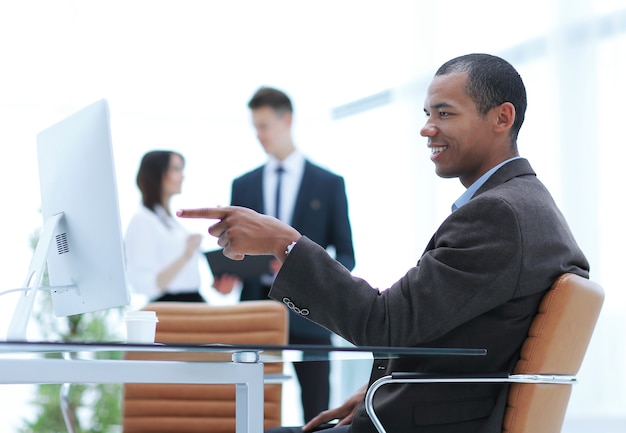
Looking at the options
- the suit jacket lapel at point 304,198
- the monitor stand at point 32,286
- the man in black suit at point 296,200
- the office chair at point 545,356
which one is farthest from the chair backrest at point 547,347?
the suit jacket lapel at point 304,198

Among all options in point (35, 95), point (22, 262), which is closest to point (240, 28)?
point (35, 95)

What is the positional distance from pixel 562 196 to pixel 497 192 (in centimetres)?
295

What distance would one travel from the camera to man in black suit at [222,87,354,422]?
3.66 m

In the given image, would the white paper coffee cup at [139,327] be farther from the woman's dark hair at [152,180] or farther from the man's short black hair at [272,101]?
the woman's dark hair at [152,180]

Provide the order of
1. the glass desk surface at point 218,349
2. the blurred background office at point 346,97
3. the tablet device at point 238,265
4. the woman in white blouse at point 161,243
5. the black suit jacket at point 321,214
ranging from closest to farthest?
the glass desk surface at point 218,349, the tablet device at point 238,265, the black suit jacket at point 321,214, the woman in white blouse at point 161,243, the blurred background office at point 346,97

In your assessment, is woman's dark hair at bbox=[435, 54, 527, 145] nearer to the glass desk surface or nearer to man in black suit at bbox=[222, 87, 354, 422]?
the glass desk surface

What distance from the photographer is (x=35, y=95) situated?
5.68 meters

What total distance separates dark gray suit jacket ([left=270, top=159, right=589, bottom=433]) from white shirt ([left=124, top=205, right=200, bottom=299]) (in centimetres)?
253

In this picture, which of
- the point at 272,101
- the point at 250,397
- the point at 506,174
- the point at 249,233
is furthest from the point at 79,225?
the point at 272,101

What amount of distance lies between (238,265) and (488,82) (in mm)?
1934

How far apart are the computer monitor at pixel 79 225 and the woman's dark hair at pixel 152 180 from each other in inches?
90.3

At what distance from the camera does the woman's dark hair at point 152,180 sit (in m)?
4.25

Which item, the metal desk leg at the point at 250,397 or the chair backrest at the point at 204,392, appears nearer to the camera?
the metal desk leg at the point at 250,397

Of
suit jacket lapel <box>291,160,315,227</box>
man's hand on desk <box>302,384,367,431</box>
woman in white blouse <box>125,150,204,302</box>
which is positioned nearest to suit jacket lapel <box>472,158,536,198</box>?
man's hand on desk <box>302,384,367,431</box>
